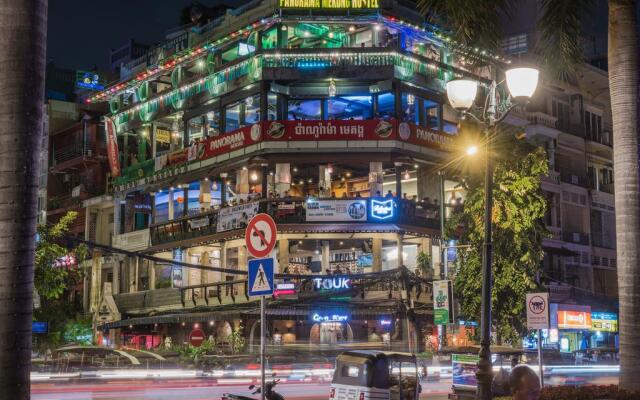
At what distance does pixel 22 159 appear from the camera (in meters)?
8.28

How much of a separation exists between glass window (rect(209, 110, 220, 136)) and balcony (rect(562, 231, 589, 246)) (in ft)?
69.4

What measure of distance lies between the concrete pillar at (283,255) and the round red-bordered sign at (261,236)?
2951cm

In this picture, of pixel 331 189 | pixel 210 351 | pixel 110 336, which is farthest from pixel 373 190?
pixel 110 336

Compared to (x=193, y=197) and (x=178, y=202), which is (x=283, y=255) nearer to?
(x=193, y=197)

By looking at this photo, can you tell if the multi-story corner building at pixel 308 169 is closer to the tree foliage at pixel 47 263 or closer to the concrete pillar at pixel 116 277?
the concrete pillar at pixel 116 277

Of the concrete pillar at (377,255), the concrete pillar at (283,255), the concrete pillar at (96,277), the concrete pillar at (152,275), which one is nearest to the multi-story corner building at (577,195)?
the concrete pillar at (377,255)

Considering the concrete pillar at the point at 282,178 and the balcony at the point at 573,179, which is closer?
the concrete pillar at the point at 282,178

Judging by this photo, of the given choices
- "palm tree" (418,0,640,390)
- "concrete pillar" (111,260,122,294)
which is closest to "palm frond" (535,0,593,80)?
"palm tree" (418,0,640,390)

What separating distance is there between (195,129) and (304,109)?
7.34m

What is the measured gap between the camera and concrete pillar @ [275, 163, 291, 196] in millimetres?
42562

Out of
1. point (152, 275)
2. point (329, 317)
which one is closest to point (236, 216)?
point (329, 317)

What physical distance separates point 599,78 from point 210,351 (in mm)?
33509

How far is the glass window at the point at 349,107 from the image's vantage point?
4338cm

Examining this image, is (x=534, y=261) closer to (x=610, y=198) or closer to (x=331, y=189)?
(x=331, y=189)
